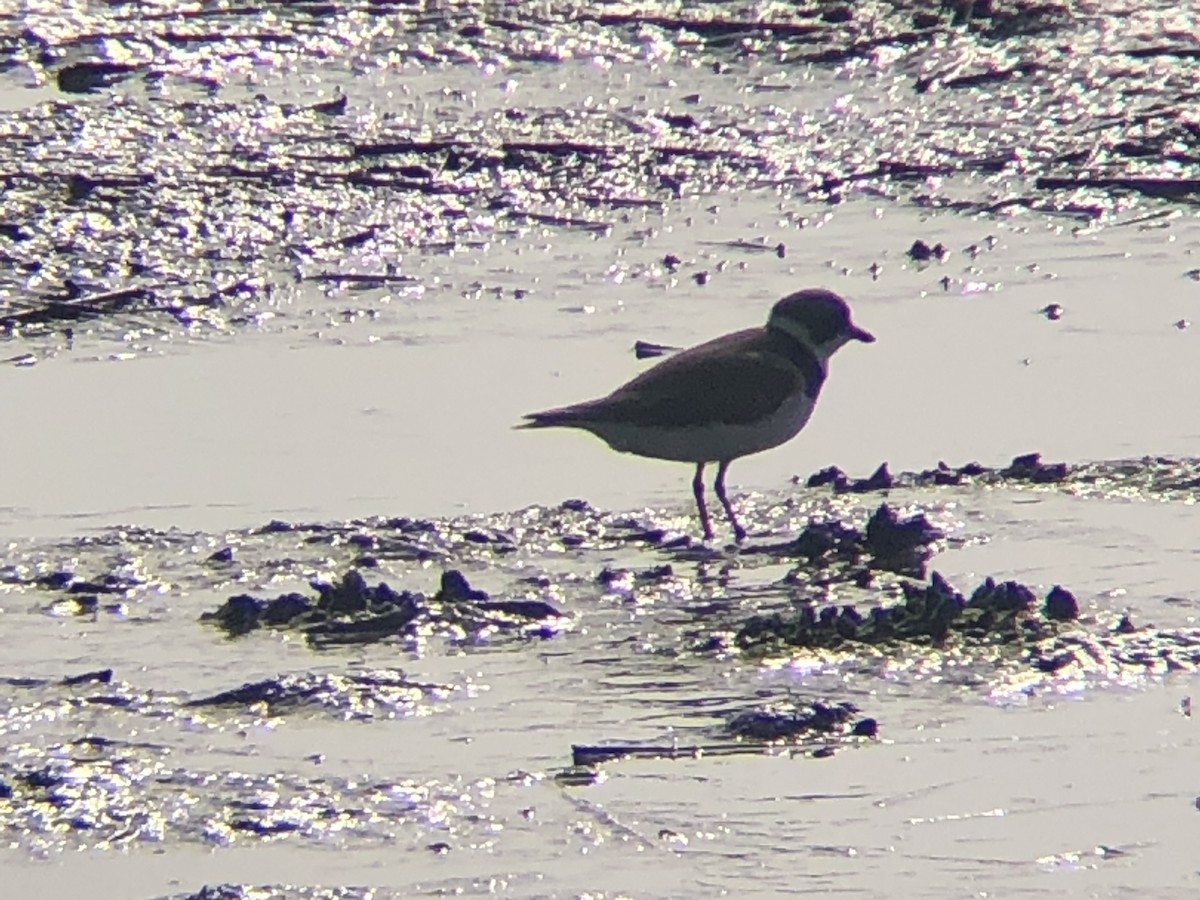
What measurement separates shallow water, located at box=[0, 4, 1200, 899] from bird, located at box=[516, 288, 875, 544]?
19cm

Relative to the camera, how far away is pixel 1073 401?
9727 mm

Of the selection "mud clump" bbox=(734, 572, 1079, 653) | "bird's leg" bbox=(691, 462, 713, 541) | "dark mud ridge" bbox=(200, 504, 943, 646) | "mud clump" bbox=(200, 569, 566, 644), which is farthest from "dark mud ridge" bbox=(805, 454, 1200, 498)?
"mud clump" bbox=(200, 569, 566, 644)

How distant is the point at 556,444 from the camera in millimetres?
9727

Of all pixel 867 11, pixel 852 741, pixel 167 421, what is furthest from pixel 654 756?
pixel 867 11

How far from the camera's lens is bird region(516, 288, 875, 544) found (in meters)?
8.98

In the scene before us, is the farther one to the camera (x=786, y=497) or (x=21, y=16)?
(x=21, y=16)

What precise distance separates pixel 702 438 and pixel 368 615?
183 centimetres

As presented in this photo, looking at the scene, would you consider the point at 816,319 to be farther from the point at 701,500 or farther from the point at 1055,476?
the point at 1055,476

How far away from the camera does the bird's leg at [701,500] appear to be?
28.1 feet

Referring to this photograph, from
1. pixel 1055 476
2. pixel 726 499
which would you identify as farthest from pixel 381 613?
pixel 1055 476

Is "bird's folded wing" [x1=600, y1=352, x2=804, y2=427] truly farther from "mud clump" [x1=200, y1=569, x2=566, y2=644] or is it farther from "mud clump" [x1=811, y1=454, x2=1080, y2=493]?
"mud clump" [x1=200, y1=569, x2=566, y2=644]

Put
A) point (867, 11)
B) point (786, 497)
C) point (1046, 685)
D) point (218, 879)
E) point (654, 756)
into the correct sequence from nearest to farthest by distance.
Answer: point (218, 879)
point (654, 756)
point (1046, 685)
point (786, 497)
point (867, 11)

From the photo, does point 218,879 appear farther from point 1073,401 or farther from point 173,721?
point 1073,401

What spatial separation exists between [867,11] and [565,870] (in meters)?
9.42
